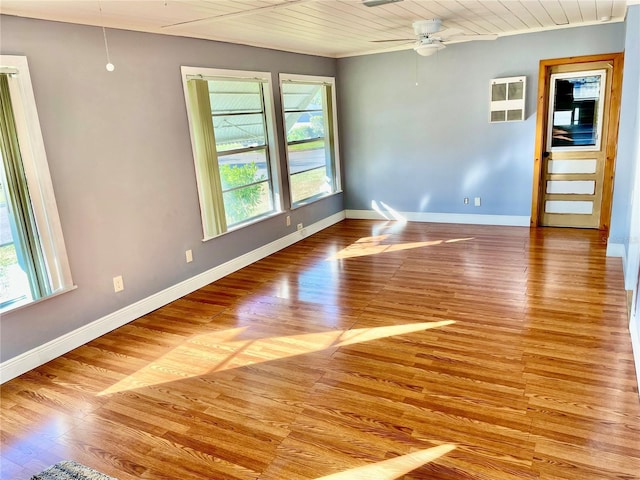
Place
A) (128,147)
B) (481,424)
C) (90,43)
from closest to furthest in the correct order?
(481,424)
(90,43)
(128,147)

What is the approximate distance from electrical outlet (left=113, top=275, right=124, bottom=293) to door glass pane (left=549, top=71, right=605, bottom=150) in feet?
17.5

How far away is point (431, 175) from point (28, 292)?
5175 mm

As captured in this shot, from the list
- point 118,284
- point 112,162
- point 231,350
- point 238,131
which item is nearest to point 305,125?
point 238,131

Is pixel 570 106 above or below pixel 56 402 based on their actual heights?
above

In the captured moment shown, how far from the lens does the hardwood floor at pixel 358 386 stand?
223 centimetres

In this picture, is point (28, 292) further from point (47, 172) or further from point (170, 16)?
point (170, 16)

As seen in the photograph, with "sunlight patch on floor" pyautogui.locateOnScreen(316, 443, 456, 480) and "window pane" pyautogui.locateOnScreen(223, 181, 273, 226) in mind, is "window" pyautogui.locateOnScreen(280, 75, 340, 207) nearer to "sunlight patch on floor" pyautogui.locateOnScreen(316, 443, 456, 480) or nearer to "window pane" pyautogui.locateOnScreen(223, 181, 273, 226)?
"window pane" pyautogui.locateOnScreen(223, 181, 273, 226)

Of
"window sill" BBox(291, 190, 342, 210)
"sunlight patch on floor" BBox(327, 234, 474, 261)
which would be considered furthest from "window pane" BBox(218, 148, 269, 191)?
"sunlight patch on floor" BBox(327, 234, 474, 261)

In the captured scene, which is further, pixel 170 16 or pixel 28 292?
pixel 170 16

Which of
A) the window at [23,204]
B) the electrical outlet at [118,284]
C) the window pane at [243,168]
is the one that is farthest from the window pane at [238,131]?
the window at [23,204]

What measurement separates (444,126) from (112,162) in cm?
443

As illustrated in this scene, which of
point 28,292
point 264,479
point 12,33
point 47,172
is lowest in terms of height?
point 264,479

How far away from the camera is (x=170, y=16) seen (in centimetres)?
349

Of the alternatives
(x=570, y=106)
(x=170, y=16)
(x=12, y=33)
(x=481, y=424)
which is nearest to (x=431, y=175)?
(x=570, y=106)
